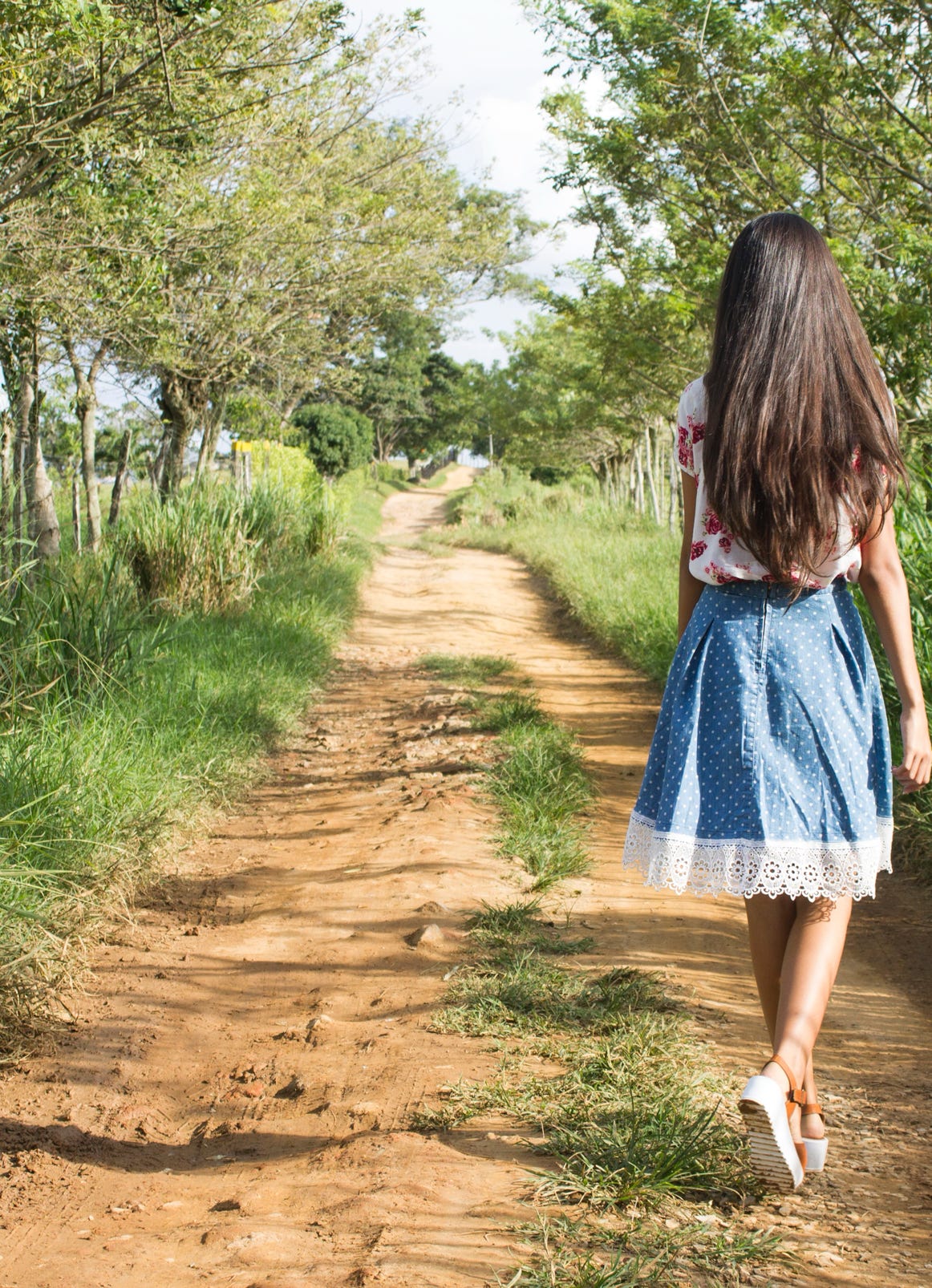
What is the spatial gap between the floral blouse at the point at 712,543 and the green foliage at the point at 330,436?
28870mm

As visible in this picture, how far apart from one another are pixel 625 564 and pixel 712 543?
10.3m

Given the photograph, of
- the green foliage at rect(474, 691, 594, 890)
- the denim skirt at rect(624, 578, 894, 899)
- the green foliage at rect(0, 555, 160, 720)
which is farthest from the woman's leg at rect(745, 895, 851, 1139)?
the green foliage at rect(0, 555, 160, 720)

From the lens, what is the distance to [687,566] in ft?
8.02

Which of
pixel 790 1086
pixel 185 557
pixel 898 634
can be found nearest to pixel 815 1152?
pixel 790 1086

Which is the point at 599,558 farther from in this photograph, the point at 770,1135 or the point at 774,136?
the point at 770,1135

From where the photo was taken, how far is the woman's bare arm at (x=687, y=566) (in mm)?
2436

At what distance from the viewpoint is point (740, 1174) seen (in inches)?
88.6

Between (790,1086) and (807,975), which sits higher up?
(807,975)

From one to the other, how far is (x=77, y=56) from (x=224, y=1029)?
402 cm

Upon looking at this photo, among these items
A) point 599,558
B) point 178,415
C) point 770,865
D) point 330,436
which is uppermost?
point 330,436

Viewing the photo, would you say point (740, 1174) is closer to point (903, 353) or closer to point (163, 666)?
point (163, 666)

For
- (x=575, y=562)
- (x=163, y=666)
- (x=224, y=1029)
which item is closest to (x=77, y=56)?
(x=163, y=666)

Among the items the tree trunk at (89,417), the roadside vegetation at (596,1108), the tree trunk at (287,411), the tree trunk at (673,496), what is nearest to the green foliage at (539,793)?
the roadside vegetation at (596,1108)

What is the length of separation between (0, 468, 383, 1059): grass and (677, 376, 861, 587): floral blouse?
2.06 metres
